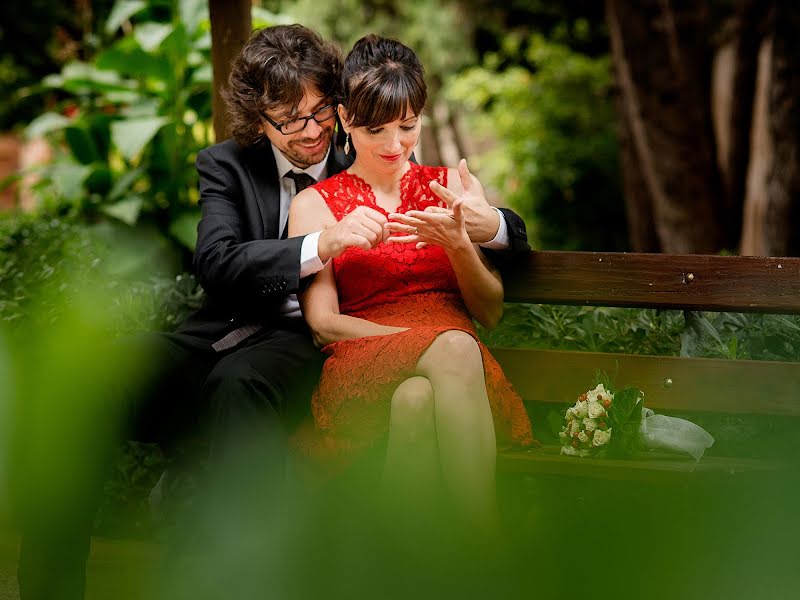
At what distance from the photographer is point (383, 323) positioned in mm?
2484

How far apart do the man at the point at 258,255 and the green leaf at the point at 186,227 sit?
2.26m

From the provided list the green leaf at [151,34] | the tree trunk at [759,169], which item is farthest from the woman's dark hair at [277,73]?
the tree trunk at [759,169]

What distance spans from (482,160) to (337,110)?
9131 millimetres

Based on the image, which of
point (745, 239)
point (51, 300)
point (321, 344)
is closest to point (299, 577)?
point (51, 300)

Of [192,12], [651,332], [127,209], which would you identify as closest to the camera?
[651,332]

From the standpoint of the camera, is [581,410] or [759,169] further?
[759,169]

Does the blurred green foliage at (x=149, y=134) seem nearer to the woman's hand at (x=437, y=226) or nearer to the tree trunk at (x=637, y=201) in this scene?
the woman's hand at (x=437, y=226)

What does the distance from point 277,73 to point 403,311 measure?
0.70 metres

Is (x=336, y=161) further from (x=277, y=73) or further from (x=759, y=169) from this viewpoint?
(x=759, y=169)

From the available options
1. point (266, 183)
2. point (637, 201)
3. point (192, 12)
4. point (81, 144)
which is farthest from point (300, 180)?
point (637, 201)

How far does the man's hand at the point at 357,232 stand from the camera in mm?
2303

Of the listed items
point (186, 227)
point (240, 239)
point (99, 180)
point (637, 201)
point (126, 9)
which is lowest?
point (637, 201)

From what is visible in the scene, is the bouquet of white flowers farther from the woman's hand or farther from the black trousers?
the black trousers

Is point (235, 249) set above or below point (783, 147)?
above
